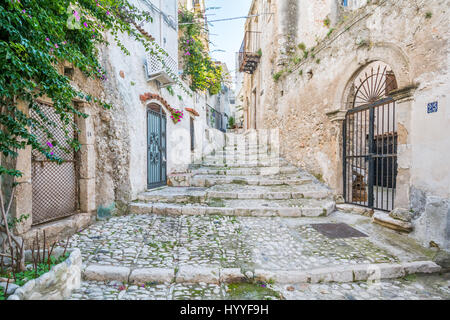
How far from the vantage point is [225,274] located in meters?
2.42

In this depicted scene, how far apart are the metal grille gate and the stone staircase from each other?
1.18 m

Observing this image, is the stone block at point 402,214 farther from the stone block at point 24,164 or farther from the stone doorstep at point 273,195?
the stone block at point 24,164

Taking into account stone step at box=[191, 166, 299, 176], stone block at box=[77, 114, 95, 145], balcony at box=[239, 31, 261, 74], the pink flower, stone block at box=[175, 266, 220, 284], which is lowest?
stone block at box=[175, 266, 220, 284]

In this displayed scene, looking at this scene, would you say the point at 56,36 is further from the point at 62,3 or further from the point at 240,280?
the point at 240,280

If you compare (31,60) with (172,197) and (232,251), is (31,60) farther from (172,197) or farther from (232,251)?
(172,197)

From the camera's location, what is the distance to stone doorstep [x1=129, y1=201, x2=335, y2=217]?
14.7ft

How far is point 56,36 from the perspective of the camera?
9.22 ft

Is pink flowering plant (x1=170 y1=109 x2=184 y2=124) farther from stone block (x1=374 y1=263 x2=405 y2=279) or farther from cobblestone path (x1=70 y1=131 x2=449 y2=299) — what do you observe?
stone block (x1=374 y1=263 x2=405 y2=279)

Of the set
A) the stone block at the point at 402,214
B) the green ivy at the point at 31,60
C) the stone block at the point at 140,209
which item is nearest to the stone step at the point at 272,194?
the stone block at the point at 140,209

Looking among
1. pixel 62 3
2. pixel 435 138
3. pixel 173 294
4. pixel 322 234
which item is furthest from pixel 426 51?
pixel 62 3

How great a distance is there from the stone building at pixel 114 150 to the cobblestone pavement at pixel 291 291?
5.00ft

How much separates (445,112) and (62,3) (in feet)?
16.9

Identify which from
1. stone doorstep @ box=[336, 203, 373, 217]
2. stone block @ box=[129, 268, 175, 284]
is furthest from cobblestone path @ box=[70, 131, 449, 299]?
stone doorstep @ box=[336, 203, 373, 217]
